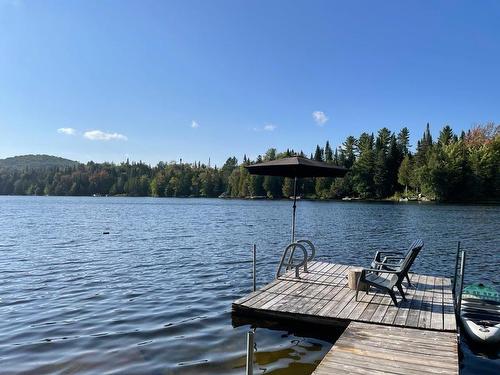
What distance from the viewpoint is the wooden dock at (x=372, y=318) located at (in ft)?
19.9

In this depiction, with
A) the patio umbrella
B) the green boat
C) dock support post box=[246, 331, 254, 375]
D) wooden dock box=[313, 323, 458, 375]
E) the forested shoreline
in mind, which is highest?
the forested shoreline

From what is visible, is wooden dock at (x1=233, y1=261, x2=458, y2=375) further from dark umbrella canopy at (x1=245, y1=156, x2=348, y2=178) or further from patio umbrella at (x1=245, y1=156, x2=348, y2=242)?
dark umbrella canopy at (x1=245, y1=156, x2=348, y2=178)

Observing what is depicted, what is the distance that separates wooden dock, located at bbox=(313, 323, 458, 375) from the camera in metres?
5.82

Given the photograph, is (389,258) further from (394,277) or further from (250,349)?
(250,349)

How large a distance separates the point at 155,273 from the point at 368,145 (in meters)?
105

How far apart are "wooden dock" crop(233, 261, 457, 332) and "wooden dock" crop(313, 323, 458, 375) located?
0.45m

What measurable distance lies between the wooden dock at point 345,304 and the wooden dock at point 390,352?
17.7 inches

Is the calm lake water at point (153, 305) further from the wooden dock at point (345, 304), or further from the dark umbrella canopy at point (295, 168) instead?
the dark umbrella canopy at point (295, 168)

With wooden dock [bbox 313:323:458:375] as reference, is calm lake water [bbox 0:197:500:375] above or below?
below

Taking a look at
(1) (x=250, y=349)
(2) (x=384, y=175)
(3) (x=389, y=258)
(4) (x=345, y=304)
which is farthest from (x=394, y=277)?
(2) (x=384, y=175)

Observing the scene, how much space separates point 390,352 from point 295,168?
19.3 ft

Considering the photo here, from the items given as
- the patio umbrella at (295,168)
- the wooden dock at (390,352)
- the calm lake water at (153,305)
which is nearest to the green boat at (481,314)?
the calm lake water at (153,305)

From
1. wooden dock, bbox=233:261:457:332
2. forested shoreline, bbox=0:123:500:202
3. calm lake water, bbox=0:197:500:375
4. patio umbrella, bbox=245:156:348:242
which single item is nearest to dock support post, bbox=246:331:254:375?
calm lake water, bbox=0:197:500:375

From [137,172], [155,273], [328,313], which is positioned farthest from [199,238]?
[137,172]
